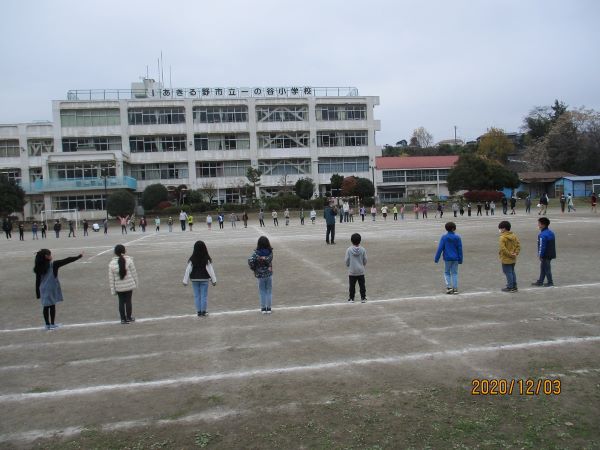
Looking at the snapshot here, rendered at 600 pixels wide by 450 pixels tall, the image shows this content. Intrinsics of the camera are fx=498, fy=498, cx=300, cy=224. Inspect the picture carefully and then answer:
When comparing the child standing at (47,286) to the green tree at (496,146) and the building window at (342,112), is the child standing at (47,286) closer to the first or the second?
the building window at (342,112)

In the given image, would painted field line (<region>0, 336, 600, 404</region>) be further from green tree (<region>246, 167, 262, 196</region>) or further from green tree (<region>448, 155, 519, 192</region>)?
green tree (<region>246, 167, 262, 196</region>)

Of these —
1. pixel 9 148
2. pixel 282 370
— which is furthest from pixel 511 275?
pixel 9 148

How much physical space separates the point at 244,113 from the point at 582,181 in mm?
40799

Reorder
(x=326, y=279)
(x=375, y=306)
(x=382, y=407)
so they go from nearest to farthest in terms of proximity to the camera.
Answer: (x=382, y=407), (x=375, y=306), (x=326, y=279)

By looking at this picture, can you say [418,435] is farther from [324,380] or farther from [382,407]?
[324,380]

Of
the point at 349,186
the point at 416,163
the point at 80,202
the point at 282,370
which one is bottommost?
the point at 282,370

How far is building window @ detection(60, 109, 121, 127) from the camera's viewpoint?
59.8m

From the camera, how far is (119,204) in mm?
50656

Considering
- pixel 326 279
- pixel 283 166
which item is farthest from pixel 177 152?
pixel 326 279

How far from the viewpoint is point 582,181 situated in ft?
187

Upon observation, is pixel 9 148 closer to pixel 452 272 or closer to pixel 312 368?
pixel 452 272

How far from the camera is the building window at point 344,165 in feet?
212

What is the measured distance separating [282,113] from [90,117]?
77.0 feet

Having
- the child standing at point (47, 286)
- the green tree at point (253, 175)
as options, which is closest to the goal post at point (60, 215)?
the green tree at point (253, 175)
